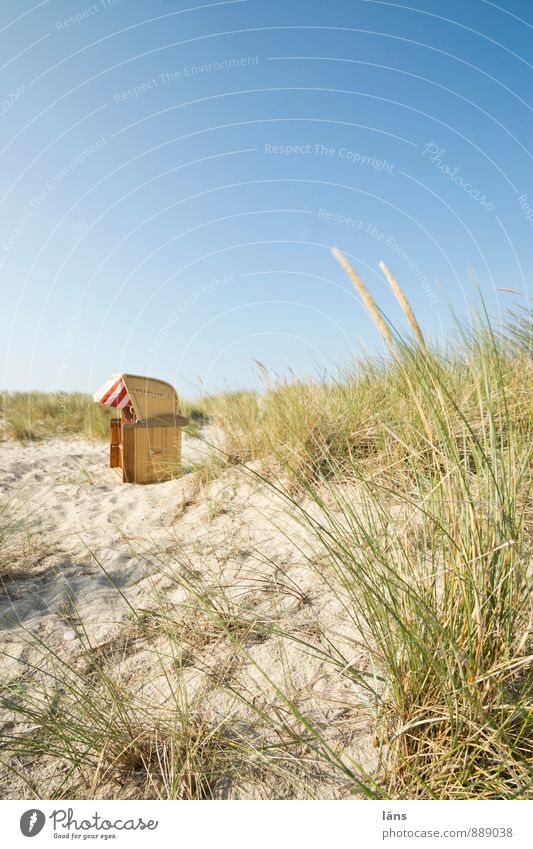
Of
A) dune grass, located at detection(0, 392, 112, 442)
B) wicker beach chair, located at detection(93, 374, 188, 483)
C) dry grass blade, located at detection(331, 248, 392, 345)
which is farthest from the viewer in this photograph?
dune grass, located at detection(0, 392, 112, 442)

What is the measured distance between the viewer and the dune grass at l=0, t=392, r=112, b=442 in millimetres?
7699

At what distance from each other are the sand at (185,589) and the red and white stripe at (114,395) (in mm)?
1059

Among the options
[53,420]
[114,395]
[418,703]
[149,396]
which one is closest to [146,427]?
[149,396]

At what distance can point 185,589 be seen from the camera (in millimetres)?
1804

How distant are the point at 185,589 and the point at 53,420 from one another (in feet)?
27.0

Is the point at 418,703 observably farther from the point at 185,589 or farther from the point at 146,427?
the point at 146,427

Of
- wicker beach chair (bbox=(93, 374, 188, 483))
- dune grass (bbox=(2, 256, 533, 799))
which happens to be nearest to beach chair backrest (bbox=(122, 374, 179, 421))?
wicker beach chair (bbox=(93, 374, 188, 483))

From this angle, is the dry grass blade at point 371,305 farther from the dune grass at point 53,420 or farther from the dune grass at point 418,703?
the dune grass at point 53,420

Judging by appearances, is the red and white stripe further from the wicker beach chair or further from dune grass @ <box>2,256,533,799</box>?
dune grass @ <box>2,256,533,799</box>

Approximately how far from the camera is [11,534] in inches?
110

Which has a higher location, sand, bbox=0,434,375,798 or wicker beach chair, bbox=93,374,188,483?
wicker beach chair, bbox=93,374,188,483

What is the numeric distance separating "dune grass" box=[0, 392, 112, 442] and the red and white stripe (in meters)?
3.40

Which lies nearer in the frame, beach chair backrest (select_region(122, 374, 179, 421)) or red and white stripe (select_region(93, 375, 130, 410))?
beach chair backrest (select_region(122, 374, 179, 421))
